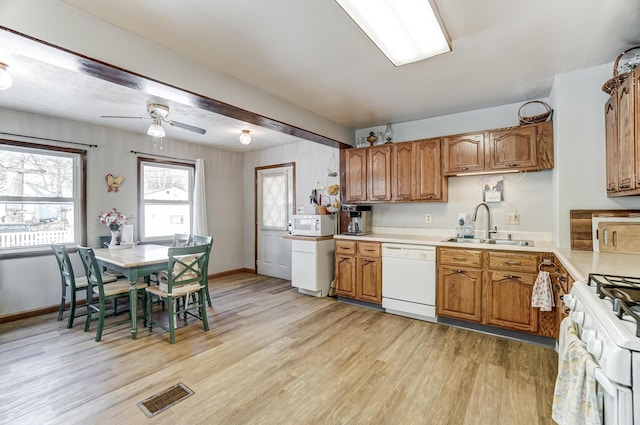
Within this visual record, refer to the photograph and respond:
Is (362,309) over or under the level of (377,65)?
under

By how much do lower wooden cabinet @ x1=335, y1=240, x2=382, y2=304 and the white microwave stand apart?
16.0 inches

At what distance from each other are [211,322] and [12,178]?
120 inches

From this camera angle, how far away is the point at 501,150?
315 cm

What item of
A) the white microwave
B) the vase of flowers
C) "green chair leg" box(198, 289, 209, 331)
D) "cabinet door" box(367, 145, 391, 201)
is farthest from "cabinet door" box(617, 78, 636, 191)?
the vase of flowers

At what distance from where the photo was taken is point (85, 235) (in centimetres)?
406

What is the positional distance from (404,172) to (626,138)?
2.09m

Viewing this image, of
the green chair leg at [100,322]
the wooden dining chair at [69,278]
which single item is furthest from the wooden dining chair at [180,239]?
the green chair leg at [100,322]

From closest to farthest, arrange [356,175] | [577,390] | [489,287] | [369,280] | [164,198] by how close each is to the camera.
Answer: [577,390] < [489,287] < [369,280] < [356,175] < [164,198]

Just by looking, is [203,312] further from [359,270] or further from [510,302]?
[510,302]

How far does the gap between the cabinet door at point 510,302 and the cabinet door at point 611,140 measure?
1004mm

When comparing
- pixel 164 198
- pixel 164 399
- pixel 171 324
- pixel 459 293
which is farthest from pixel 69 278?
pixel 459 293

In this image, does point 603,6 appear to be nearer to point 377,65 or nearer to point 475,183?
point 377,65

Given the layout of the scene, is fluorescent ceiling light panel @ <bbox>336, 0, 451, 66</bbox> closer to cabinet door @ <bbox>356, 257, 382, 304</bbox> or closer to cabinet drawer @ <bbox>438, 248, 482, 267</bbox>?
cabinet drawer @ <bbox>438, 248, 482, 267</bbox>

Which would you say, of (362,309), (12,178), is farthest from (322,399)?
(12,178)
